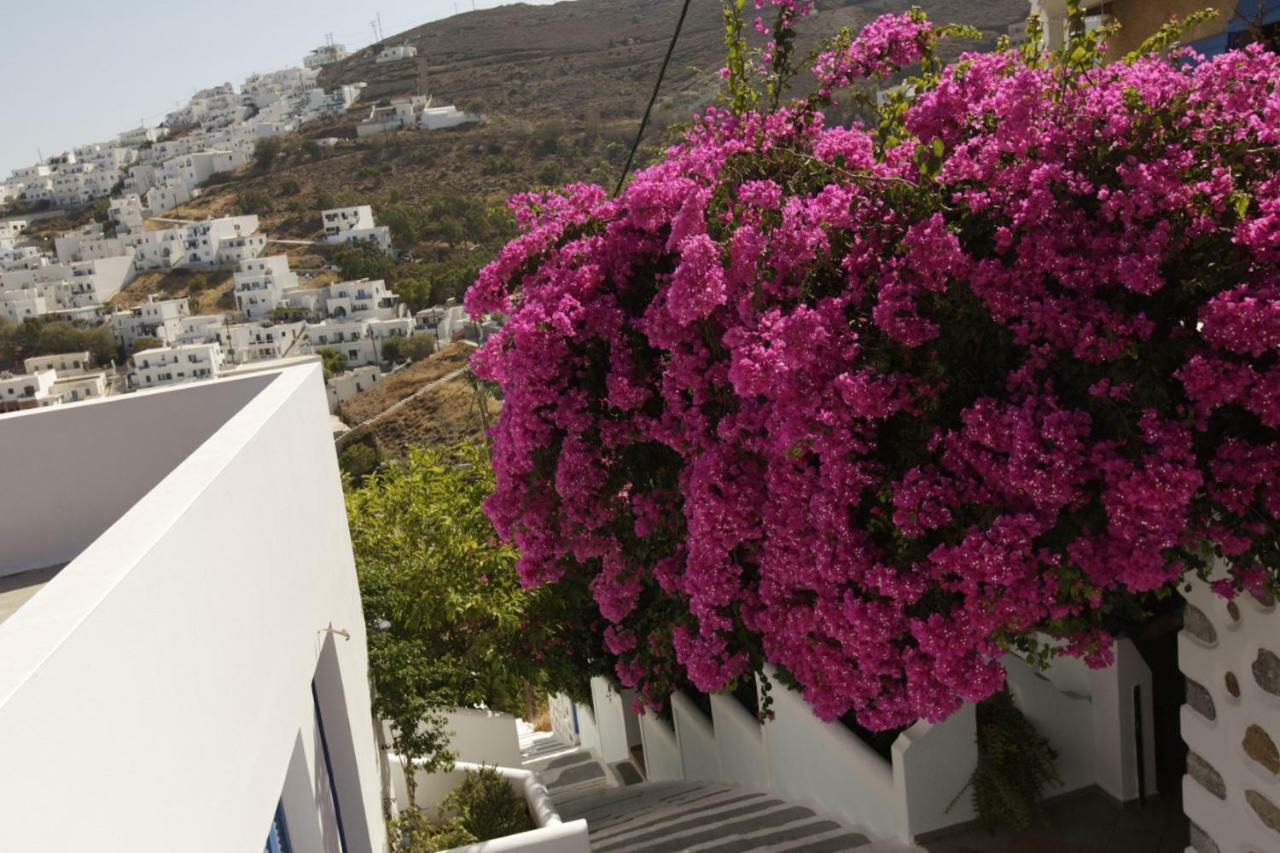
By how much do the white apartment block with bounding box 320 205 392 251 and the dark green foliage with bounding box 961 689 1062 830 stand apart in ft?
268

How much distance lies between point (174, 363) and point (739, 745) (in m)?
69.4

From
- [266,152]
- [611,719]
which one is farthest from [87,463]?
[266,152]

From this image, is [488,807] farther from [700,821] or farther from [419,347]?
[419,347]

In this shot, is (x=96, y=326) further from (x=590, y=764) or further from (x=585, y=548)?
(x=585, y=548)

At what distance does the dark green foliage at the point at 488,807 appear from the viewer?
28.8 ft

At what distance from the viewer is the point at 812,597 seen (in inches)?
193

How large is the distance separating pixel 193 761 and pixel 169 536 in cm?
56

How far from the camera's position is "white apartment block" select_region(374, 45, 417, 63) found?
13550 cm

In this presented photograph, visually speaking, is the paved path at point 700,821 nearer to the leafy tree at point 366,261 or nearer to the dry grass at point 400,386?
the dry grass at point 400,386

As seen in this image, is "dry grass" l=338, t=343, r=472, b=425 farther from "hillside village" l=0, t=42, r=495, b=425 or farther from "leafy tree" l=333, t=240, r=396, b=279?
"leafy tree" l=333, t=240, r=396, b=279

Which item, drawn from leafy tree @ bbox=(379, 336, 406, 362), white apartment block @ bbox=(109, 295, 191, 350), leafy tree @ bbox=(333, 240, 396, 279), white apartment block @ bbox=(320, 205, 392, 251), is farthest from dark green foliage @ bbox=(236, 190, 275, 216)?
leafy tree @ bbox=(379, 336, 406, 362)

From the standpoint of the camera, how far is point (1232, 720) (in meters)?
4.61

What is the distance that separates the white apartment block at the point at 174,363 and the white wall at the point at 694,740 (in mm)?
64896

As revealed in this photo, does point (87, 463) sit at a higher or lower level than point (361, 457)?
higher
